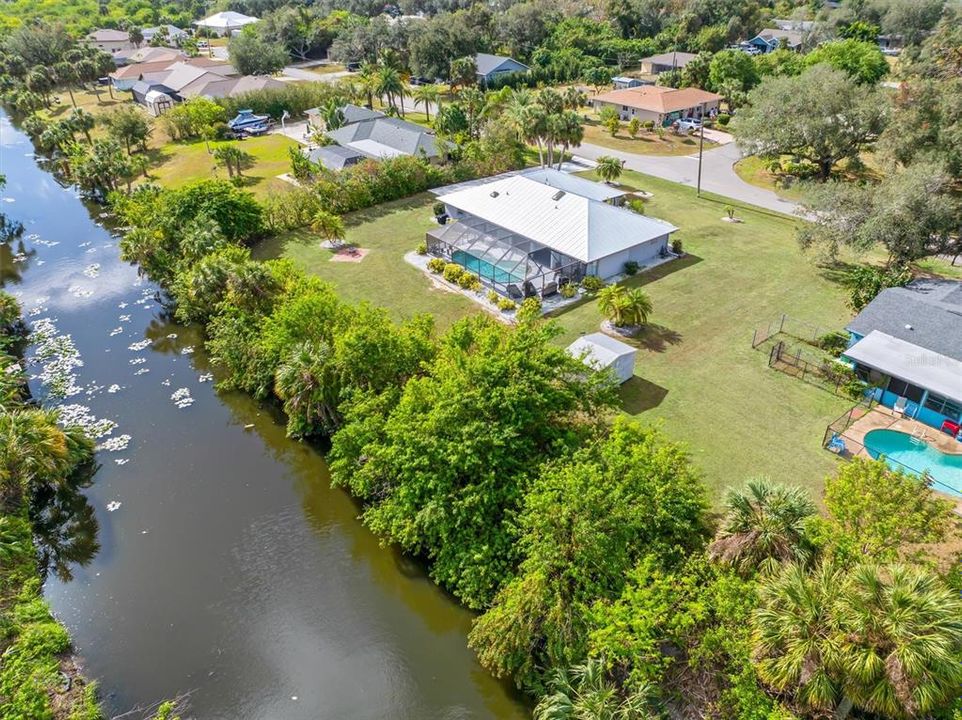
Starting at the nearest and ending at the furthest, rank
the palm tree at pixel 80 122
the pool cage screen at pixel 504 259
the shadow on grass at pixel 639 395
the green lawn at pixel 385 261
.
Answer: the shadow on grass at pixel 639 395
the green lawn at pixel 385 261
the pool cage screen at pixel 504 259
the palm tree at pixel 80 122

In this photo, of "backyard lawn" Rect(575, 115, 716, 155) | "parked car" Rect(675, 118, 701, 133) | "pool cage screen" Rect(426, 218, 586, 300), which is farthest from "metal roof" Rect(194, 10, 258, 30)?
"pool cage screen" Rect(426, 218, 586, 300)

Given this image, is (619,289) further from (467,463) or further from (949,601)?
(949,601)

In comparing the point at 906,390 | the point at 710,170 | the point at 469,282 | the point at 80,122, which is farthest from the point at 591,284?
the point at 80,122

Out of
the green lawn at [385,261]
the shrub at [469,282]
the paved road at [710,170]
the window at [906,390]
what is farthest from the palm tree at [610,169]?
the window at [906,390]

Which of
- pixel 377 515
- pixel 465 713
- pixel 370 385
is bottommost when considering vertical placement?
pixel 465 713

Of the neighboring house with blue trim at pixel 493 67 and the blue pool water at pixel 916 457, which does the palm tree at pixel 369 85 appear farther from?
the blue pool water at pixel 916 457

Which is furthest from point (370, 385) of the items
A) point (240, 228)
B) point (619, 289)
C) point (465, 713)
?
point (240, 228)

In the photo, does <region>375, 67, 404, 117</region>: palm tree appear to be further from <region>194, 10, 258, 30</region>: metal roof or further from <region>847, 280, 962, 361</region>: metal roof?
<region>194, 10, 258, 30</region>: metal roof
